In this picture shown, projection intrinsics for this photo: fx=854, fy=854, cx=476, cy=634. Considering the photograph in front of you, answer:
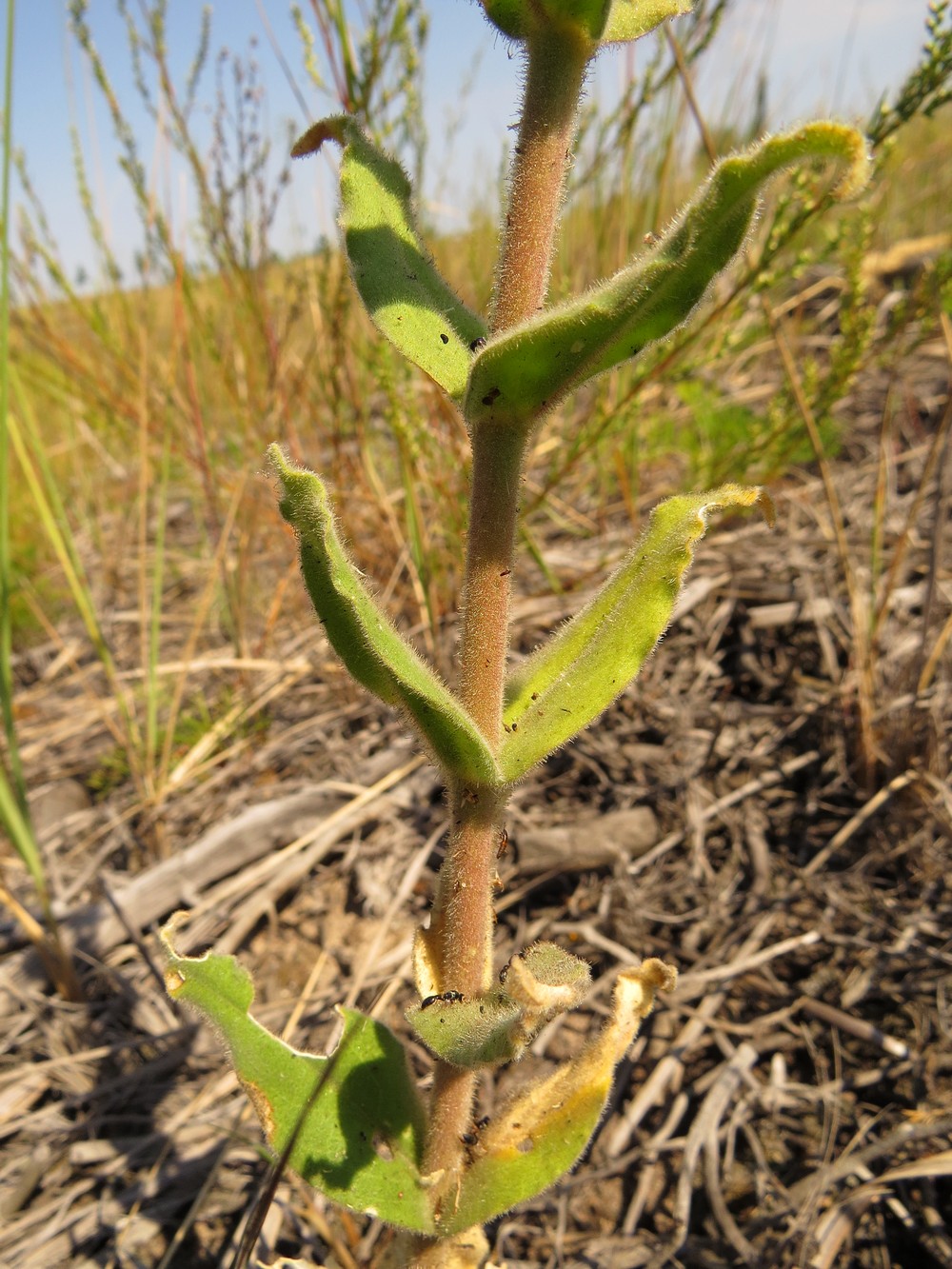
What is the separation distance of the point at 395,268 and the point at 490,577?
329 mm

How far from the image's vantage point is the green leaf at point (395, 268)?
838mm

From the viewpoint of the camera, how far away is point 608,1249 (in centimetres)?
120

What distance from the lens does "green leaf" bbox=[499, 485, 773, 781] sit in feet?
2.71

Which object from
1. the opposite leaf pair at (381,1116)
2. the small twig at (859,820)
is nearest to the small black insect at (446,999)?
the opposite leaf pair at (381,1116)

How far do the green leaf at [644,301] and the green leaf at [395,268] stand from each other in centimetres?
10

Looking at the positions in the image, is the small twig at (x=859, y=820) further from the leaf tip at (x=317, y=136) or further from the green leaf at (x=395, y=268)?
the leaf tip at (x=317, y=136)

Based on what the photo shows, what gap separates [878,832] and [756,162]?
1.32 m

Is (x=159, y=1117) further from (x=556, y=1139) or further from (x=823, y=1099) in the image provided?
(x=823, y=1099)

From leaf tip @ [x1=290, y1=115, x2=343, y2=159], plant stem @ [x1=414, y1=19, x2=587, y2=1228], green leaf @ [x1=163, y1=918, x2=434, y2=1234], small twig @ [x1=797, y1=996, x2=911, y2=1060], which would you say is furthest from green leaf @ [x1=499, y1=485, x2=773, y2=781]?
small twig @ [x1=797, y1=996, x2=911, y2=1060]

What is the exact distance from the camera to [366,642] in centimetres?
78

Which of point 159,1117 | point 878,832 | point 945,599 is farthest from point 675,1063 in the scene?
point 945,599

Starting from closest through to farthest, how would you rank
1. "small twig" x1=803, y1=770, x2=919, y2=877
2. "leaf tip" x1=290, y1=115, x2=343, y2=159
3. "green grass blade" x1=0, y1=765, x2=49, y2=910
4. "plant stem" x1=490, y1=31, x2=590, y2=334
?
"plant stem" x1=490, y1=31, x2=590, y2=334, "leaf tip" x1=290, y1=115, x2=343, y2=159, "green grass blade" x1=0, y1=765, x2=49, y2=910, "small twig" x1=803, y1=770, x2=919, y2=877

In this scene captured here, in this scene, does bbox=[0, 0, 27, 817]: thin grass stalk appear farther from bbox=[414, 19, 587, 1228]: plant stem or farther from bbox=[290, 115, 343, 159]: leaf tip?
bbox=[414, 19, 587, 1228]: plant stem

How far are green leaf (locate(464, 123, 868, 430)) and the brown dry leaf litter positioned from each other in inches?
32.4
